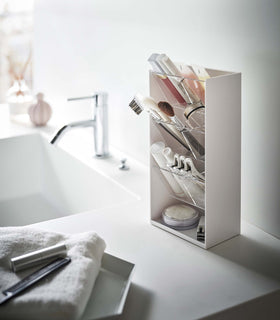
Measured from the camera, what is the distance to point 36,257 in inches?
35.2

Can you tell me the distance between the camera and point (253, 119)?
1105mm

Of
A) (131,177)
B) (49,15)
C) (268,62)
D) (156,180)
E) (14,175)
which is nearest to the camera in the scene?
(268,62)

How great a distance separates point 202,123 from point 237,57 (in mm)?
169

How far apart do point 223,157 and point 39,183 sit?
97 cm

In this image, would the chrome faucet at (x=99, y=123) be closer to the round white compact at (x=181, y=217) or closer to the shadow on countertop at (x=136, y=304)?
the round white compact at (x=181, y=217)

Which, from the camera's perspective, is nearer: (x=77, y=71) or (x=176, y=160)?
(x=176, y=160)

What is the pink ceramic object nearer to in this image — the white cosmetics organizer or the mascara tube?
the white cosmetics organizer

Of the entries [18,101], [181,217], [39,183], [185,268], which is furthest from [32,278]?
[18,101]

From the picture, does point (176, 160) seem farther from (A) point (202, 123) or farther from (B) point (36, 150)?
(B) point (36, 150)

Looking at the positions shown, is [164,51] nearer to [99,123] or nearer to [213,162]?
[99,123]

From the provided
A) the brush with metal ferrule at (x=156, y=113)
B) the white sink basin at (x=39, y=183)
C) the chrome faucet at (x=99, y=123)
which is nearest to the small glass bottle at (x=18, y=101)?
the white sink basin at (x=39, y=183)

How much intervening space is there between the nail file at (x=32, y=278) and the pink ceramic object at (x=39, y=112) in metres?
1.08

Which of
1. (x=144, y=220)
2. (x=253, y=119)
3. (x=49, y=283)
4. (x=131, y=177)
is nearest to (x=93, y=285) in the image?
(x=49, y=283)

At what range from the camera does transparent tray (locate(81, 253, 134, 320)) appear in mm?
826
